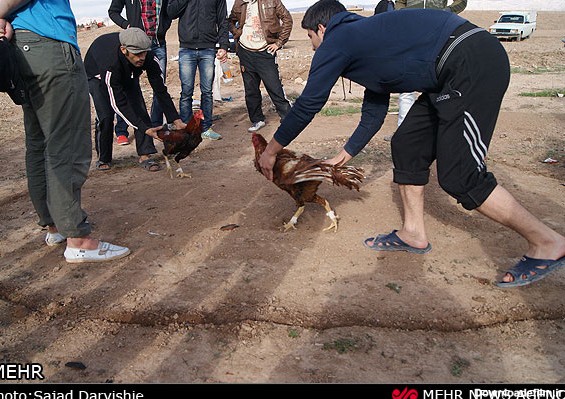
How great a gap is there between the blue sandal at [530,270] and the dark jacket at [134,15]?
20.6ft

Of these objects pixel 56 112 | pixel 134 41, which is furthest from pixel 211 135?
pixel 56 112

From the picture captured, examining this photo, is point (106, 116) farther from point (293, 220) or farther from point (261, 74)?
point (293, 220)

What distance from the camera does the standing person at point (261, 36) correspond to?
25.9 ft

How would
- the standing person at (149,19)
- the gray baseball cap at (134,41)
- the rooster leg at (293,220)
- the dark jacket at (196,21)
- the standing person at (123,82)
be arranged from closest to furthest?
the rooster leg at (293,220)
the gray baseball cap at (134,41)
the standing person at (123,82)
the standing person at (149,19)
the dark jacket at (196,21)

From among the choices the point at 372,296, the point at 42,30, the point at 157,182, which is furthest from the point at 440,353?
the point at 157,182

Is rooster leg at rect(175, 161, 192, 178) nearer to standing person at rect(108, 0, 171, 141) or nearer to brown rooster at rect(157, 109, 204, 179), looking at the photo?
brown rooster at rect(157, 109, 204, 179)

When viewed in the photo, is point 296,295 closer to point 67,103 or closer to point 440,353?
point 440,353

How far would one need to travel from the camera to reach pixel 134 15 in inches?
296

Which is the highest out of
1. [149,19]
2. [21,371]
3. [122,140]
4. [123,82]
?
[149,19]

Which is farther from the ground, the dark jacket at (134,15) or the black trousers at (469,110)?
the dark jacket at (134,15)

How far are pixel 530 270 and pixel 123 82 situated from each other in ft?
16.2

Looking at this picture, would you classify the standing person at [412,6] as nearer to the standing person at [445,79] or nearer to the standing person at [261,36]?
the standing person at [261,36]

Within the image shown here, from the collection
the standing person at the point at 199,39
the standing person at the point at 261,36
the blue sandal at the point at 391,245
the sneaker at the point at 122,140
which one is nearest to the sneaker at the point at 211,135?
the standing person at the point at 199,39

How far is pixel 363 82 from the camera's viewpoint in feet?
11.1
